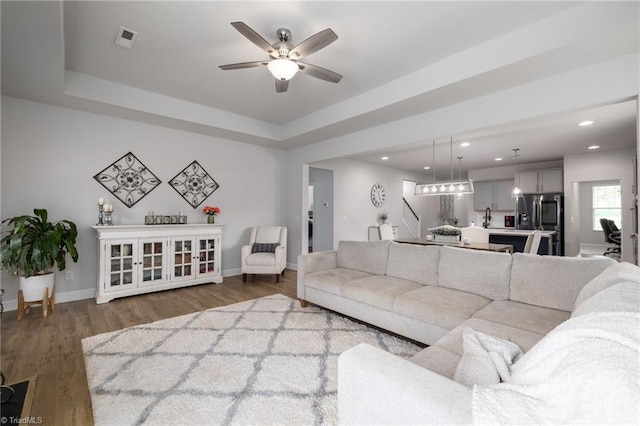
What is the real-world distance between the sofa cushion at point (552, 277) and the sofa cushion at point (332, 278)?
1.43 meters

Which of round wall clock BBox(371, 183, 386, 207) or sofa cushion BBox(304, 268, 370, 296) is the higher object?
round wall clock BBox(371, 183, 386, 207)

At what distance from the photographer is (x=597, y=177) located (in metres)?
5.68

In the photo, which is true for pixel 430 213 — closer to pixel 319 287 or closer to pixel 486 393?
pixel 319 287

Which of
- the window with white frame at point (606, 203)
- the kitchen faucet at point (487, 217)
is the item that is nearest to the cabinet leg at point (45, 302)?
the kitchen faucet at point (487, 217)

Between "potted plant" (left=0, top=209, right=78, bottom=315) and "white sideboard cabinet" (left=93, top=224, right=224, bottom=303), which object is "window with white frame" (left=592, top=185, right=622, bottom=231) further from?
"potted plant" (left=0, top=209, right=78, bottom=315)

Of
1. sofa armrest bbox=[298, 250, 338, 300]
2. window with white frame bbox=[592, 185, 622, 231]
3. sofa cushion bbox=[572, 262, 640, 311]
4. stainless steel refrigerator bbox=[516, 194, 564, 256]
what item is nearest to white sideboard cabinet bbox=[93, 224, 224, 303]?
sofa armrest bbox=[298, 250, 338, 300]

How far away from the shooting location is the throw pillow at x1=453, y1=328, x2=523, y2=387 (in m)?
0.94

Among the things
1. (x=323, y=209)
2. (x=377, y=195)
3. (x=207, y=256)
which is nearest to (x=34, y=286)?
(x=207, y=256)

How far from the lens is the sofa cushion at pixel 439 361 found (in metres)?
1.29

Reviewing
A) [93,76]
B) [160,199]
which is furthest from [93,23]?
[160,199]

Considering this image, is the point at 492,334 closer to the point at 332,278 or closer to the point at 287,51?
the point at 332,278

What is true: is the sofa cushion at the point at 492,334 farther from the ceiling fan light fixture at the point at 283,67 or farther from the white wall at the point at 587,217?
the white wall at the point at 587,217

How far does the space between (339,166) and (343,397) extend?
5.73 meters

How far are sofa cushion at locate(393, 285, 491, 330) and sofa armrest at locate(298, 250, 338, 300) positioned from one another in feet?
4.10
